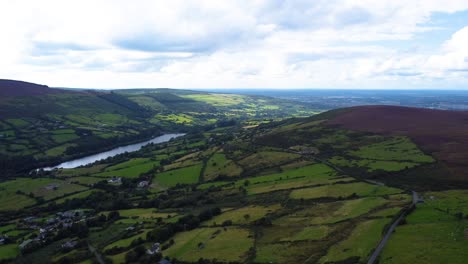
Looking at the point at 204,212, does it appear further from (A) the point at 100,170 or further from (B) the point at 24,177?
(B) the point at 24,177

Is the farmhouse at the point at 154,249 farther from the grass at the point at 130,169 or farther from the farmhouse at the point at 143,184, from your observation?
the grass at the point at 130,169

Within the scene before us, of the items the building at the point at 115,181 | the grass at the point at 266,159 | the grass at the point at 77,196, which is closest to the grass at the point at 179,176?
the building at the point at 115,181

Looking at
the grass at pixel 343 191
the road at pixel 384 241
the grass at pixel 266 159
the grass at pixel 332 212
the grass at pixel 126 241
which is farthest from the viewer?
the grass at pixel 266 159

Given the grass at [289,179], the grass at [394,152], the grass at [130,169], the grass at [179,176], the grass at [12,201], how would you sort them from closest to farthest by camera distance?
the grass at [289,179], the grass at [394,152], the grass at [12,201], the grass at [179,176], the grass at [130,169]

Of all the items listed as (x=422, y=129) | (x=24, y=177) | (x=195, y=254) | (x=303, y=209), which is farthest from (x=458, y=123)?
(x=24, y=177)

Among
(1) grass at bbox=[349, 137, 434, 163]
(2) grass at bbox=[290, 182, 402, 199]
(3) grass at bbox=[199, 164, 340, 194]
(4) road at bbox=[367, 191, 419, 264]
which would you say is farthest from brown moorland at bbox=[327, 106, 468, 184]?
(4) road at bbox=[367, 191, 419, 264]

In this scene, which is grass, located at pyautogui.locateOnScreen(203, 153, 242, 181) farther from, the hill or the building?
the building

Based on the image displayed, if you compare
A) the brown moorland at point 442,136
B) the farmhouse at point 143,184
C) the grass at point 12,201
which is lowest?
the grass at point 12,201
